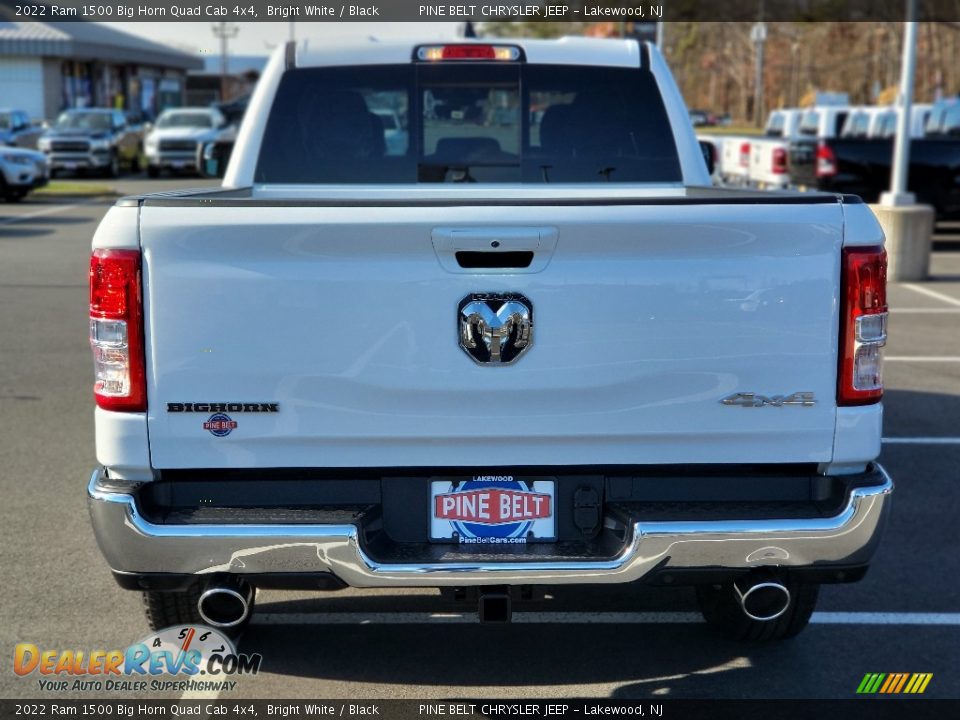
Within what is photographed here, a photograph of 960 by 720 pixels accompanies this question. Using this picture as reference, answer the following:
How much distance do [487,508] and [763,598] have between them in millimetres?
887

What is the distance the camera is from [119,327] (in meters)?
3.70

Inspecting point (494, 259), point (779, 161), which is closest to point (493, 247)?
point (494, 259)

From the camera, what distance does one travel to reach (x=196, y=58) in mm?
77500


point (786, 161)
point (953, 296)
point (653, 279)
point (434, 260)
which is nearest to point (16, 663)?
point (434, 260)

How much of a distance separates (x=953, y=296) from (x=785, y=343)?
38.6 ft

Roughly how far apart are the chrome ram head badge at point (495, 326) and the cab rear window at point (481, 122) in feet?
7.79

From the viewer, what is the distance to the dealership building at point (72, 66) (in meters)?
51.8

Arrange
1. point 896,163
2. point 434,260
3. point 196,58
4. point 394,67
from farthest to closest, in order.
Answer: point 196,58 → point 896,163 → point 394,67 → point 434,260

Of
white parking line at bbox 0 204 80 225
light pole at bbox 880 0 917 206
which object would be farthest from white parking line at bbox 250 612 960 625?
white parking line at bbox 0 204 80 225

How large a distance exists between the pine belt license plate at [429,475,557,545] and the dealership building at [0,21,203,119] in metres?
43.8

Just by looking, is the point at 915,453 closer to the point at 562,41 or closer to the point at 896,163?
the point at 562,41

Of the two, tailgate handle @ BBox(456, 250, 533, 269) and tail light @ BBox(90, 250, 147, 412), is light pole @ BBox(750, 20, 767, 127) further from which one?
tail light @ BBox(90, 250, 147, 412)

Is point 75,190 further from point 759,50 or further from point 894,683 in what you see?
point 759,50

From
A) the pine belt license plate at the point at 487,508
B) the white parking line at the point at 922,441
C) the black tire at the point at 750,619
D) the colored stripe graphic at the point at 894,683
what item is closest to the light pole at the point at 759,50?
the white parking line at the point at 922,441
